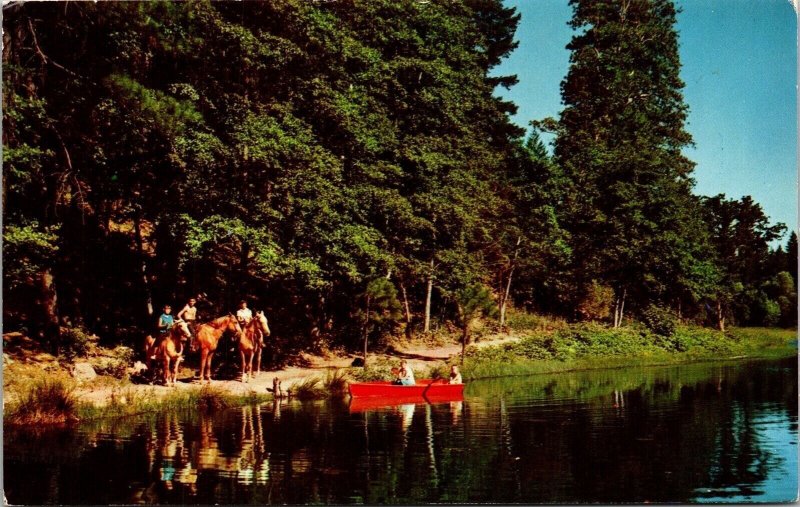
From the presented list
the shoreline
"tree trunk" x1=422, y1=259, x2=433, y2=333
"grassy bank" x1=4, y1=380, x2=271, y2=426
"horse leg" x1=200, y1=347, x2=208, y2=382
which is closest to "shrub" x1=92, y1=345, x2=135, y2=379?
the shoreline

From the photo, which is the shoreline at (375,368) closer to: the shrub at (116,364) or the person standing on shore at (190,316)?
the shrub at (116,364)

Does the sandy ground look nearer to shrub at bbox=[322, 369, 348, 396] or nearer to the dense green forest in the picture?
shrub at bbox=[322, 369, 348, 396]

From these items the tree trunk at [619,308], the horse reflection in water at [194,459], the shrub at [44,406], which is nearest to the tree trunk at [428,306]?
the tree trunk at [619,308]

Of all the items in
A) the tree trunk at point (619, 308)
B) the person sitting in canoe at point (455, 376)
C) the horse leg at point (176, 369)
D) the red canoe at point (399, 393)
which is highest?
the tree trunk at point (619, 308)

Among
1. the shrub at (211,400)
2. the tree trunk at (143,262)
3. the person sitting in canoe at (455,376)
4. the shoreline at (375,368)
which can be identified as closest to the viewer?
the shoreline at (375,368)

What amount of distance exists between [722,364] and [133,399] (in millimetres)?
22127

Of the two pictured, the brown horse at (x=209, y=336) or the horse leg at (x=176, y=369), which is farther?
the brown horse at (x=209, y=336)

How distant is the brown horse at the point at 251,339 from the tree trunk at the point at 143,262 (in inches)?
121

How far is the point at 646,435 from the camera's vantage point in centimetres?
1385

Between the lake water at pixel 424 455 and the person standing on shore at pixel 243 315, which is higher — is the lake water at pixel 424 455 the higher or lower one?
the lower one

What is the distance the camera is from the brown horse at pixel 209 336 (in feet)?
60.6

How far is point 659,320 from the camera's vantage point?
3309 centimetres

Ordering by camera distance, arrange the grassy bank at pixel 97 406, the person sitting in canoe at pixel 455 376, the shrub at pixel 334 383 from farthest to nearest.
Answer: the person sitting in canoe at pixel 455 376
the shrub at pixel 334 383
the grassy bank at pixel 97 406

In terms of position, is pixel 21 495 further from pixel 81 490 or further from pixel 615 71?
pixel 615 71
